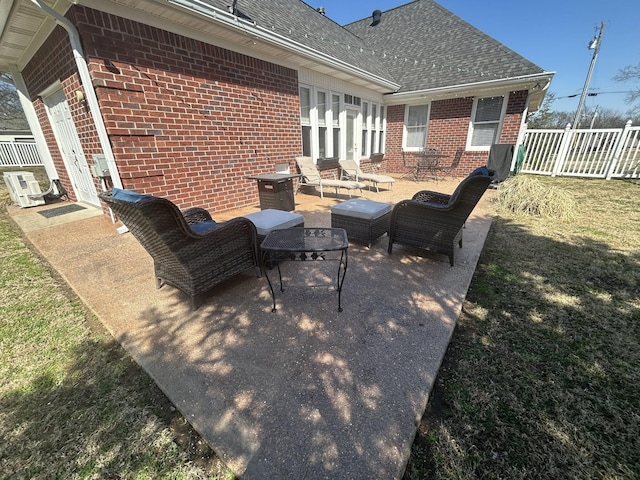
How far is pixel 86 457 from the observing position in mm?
1291

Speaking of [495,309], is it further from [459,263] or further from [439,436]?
[439,436]

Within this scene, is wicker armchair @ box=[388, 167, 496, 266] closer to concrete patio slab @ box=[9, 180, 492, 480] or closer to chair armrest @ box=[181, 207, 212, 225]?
concrete patio slab @ box=[9, 180, 492, 480]

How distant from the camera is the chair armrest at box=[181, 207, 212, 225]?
2972 mm

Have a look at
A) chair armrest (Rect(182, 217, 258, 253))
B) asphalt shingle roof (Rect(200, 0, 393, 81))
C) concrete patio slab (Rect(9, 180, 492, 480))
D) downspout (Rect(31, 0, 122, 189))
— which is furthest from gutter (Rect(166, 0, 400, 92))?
concrete patio slab (Rect(9, 180, 492, 480))

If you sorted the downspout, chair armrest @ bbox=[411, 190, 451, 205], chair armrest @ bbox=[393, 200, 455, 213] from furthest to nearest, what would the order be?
chair armrest @ bbox=[411, 190, 451, 205] < the downspout < chair armrest @ bbox=[393, 200, 455, 213]

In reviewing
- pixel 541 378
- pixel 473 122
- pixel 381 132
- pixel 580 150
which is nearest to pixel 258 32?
pixel 541 378

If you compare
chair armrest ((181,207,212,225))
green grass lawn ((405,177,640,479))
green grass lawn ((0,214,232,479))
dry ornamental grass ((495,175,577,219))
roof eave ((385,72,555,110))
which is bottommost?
green grass lawn ((0,214,232,479))

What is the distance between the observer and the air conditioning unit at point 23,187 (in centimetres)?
579

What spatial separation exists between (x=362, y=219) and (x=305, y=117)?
5025 mm

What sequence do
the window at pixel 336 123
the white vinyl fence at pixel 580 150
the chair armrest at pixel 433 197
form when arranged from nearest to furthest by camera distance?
the chair armrest at pixel 433 197 → the window at pixel 336 123 → the white vinyl fence at pixel 580 150

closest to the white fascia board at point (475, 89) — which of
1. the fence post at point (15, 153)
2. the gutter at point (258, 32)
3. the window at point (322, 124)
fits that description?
the gutter at point (258, 32)

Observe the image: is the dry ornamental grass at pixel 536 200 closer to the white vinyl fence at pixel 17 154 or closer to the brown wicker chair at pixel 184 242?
the brown wicker chair at pixel 184 242

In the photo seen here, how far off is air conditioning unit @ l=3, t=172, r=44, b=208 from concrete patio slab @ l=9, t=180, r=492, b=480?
14.3 ft

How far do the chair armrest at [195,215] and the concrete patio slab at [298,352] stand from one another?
2.56ft
